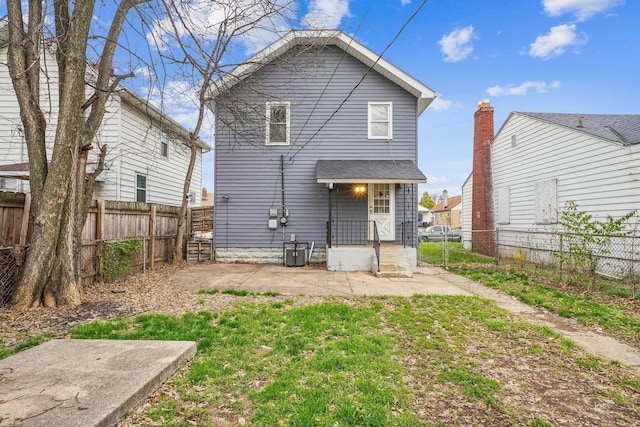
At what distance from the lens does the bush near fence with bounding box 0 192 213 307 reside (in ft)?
16.5

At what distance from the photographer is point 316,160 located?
36.4 ft

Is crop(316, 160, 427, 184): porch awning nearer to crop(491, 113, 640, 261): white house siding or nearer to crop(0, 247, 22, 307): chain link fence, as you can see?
crop(491, 113, 640, 261): white house siding

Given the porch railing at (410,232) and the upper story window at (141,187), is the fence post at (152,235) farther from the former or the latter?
the porch railing at (410,232)

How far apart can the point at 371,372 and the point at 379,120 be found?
9.46 metres

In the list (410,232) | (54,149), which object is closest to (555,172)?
(410,232)

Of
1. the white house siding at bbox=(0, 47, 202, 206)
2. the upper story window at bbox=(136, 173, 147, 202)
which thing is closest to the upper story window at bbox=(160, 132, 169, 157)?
the white house siding at bbox=(0, 47, 202, 206)

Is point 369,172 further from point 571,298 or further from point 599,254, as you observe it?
point 599,254

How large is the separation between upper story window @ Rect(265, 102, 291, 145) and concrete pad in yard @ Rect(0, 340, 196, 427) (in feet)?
28.0

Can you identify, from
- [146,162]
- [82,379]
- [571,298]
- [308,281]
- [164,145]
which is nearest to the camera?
[82,379]

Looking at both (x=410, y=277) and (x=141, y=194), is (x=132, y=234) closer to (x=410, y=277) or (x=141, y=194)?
(x=141, y=194)

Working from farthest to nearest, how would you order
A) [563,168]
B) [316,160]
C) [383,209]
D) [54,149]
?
[316,160], [383,209], [563,168], [54,149]

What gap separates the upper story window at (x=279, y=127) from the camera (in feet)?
36.2

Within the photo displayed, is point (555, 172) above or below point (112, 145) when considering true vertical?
below

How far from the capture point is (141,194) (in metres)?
12.9
